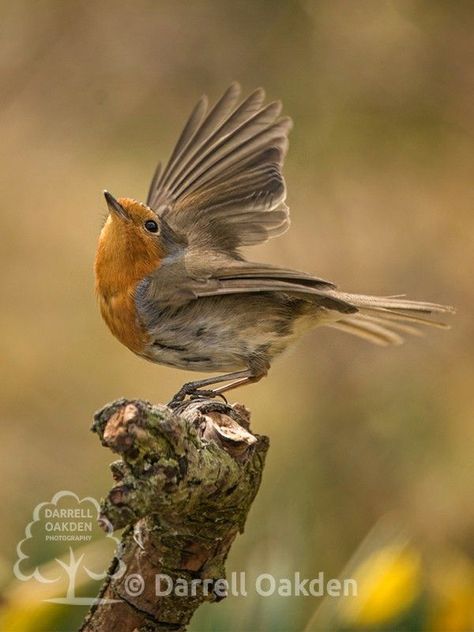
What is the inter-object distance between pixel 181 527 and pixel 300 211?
370 centimetres

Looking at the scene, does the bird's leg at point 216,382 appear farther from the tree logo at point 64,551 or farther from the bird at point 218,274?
the tree logo at point 64,551

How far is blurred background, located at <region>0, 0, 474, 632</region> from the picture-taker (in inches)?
207

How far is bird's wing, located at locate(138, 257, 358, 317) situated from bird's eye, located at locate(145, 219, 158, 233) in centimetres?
22

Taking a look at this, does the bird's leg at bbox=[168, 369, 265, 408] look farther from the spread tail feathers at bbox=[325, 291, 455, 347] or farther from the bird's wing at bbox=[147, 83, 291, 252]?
the bird's wing at bbox=[147, 83, 291, 252]

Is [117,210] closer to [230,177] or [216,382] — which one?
[230,177]

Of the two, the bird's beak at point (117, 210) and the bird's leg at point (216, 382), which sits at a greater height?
the bird's beak at point (117, 210)

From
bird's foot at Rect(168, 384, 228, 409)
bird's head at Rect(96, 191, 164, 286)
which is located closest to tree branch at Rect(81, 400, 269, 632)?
bird's foot at Rect(168, 384, 228, 409)

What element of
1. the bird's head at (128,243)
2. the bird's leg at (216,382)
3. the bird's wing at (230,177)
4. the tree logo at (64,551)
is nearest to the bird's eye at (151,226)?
the bird's head at (128,243)

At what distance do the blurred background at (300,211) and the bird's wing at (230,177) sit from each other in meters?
0.84

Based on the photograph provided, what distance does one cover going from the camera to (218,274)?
4.05 meters

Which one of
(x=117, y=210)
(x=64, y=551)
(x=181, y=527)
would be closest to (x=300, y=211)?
(x=117, y=210)

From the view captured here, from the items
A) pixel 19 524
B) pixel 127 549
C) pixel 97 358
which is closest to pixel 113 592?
pixel 127 549

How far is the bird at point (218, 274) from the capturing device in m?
4.04

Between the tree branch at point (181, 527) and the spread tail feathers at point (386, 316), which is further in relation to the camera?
the spread tail feathers at point (386, 316)
